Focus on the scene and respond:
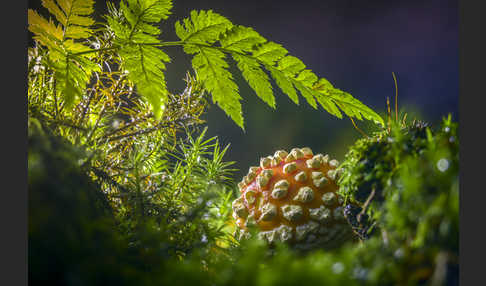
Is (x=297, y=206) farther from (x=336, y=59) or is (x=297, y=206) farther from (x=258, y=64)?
(x=336, y=59)

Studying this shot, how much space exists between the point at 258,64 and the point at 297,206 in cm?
22

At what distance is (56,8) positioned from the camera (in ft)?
1.50

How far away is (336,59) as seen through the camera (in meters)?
0.62

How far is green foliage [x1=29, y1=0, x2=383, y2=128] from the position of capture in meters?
0.44

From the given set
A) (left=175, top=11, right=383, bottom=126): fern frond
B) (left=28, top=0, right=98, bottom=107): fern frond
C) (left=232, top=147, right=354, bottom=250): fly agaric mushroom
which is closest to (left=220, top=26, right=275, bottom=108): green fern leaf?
(left=175, top=11, right=383, bottom=126): fern frond

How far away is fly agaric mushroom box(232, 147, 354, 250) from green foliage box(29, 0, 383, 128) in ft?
0.32

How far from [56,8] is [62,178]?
33 centimetres

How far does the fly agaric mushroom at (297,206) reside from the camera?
0.41 m

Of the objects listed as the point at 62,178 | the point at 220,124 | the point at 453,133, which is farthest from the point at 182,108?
the point at 453,133

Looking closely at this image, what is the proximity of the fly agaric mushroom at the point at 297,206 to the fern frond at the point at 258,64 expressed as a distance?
4.0 inches

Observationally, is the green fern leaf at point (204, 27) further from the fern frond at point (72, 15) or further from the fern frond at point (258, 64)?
the fern frond at point (72, 15)

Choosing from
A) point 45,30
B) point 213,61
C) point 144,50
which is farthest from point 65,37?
point 213,61

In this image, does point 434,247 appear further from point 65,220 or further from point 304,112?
point 304,112

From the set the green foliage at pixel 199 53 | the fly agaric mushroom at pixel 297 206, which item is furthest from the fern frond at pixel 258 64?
the fly agaric mushroom at pixel 297 206
